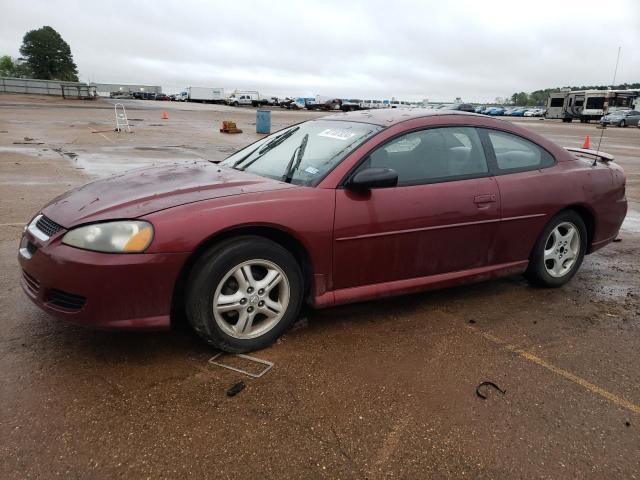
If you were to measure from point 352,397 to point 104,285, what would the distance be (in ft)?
4.75

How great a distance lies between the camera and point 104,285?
2.71m

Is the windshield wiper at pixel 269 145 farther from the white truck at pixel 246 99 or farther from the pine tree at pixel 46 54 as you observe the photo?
the pine tree at pixel 46 54

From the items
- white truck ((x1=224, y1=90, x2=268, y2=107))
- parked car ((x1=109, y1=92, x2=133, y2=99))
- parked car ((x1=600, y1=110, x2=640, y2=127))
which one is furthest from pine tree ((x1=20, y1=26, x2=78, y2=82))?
parked car ((x1=600, y1=110, x2=640, y2=127))

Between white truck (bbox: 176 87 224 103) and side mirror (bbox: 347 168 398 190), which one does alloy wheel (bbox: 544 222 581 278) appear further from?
white truck (bbox: 176 87 224 103)

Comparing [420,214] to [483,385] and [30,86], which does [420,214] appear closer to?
[483,385]

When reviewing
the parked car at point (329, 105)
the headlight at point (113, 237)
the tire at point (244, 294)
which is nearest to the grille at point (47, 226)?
the headlight at point (113, 237)

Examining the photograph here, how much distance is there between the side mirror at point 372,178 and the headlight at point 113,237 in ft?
4.21

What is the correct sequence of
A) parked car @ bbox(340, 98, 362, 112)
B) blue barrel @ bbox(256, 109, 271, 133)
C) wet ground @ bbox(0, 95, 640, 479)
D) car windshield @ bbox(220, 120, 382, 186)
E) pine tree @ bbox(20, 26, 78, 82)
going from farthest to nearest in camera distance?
pine tree @ bbox(20, 26, 78, 82) < parked car @ bbox(340, 98, 362, 112) < blue barrel @ bbox(256, 109, 271, 133) < car windshield @ bbox(220, 120, 382, 186) < wet ground @ bbox(0, 95, 640, 479)

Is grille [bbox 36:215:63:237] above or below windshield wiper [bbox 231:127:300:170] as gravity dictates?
Answer: below

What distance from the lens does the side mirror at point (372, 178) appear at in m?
3.25

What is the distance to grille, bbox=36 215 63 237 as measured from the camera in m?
2.93

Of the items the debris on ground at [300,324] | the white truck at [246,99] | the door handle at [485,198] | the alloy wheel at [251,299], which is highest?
the white truck at [246,99]

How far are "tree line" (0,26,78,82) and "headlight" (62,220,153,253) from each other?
366 feet

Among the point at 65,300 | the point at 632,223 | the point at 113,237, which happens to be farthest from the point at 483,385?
the point at 632,223
